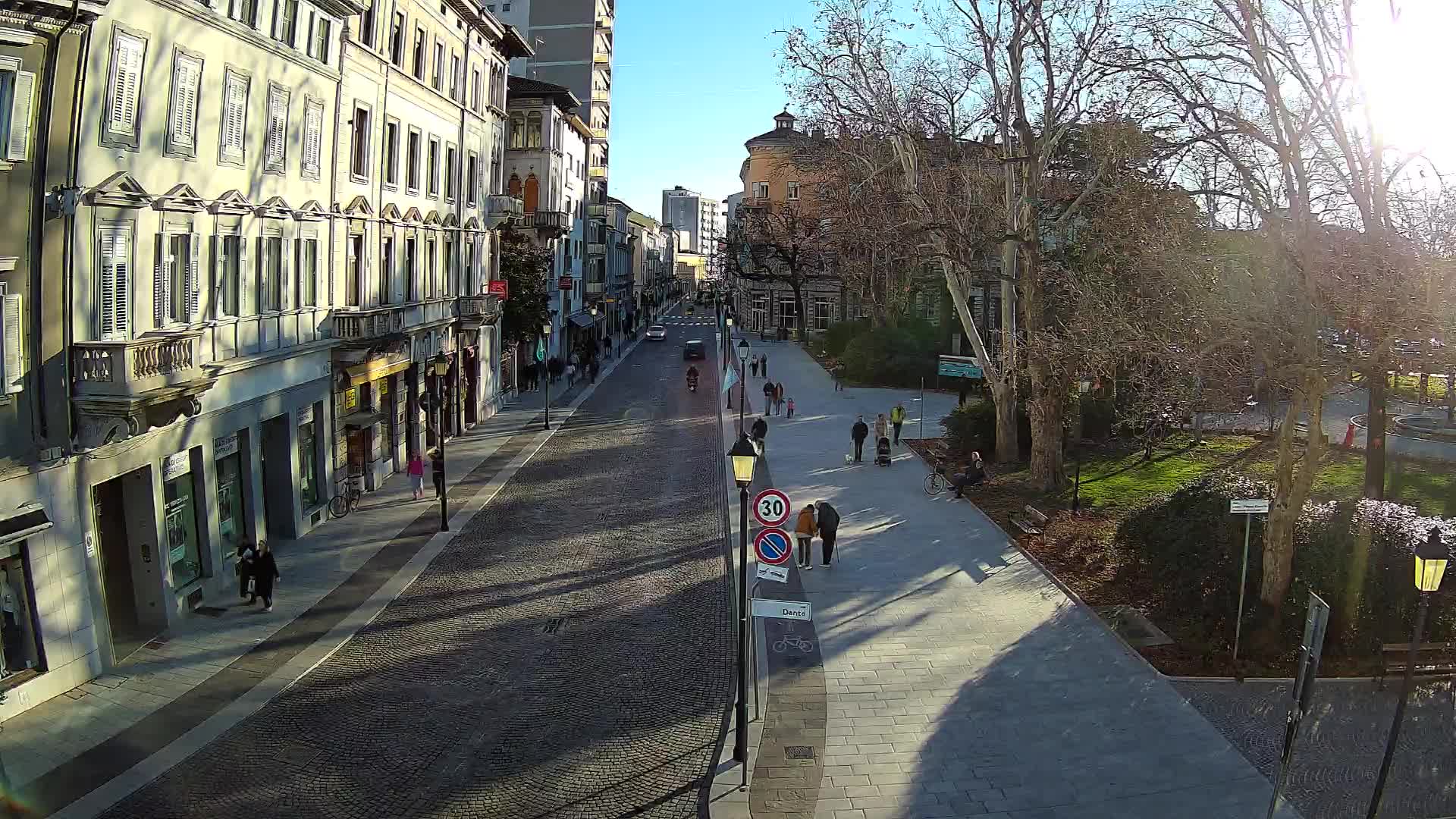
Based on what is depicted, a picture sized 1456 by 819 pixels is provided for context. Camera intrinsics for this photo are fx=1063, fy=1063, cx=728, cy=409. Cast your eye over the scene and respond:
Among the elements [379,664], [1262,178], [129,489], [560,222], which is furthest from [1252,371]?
[560,222]

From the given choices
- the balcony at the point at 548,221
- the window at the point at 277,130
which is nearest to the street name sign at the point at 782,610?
the window at the point at 277,130

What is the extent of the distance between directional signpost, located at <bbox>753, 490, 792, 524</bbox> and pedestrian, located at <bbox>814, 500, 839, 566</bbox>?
5.92 metres

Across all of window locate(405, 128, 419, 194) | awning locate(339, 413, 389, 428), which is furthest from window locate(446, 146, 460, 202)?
awning locate(339, 413, 389, 428)

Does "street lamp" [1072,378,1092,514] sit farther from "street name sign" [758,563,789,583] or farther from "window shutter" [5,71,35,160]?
"window shutter" [5,71,35,160]

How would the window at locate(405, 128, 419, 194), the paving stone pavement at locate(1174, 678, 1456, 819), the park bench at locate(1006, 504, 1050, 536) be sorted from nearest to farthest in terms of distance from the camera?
the paving stone pavement at locate(1174, 678, 1456, 819) < the park bench at locate(1006, 504, 1050, 536) < the window at locate(405, 128, 419, 194)

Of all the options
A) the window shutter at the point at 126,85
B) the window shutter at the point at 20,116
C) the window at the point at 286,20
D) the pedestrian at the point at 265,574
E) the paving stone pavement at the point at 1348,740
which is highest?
the window at the point at 286,20

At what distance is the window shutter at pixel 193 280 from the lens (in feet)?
55.7

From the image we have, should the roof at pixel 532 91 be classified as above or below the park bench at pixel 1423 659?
above

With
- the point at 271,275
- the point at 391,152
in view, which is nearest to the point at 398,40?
the point at 391,152

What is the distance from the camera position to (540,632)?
1606 cm

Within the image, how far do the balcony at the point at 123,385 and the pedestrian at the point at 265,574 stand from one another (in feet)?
9.01

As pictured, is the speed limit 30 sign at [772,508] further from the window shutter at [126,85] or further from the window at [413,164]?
the window at [413,164]

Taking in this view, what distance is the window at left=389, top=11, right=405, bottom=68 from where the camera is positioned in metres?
26.5

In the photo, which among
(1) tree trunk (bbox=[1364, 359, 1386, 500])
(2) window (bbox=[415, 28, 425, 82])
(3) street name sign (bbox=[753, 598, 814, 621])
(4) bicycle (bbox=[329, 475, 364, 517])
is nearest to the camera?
(3) street name sign (bbox=[753, 598, 814, 621])
